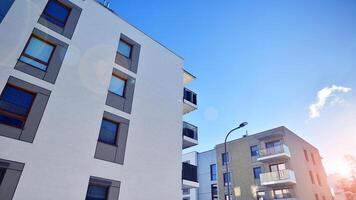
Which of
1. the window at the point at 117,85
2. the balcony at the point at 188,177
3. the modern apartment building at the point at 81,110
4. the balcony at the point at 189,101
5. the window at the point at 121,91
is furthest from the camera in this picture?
the balcony at the point at 189,101

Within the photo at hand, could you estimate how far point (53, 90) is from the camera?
27.7 ft

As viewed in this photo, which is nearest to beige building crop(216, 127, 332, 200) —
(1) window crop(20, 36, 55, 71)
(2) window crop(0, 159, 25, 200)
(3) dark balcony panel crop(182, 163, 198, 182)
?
(3) dark balcony panel crop(182, 163, 198, 182)

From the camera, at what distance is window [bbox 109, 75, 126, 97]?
10758 mm

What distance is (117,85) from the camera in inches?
435

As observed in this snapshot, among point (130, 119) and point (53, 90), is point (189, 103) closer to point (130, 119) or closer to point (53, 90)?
point (130, 119)

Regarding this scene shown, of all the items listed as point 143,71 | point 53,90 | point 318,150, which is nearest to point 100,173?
point 53,90

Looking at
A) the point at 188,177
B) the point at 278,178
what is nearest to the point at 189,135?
the point at 188,177

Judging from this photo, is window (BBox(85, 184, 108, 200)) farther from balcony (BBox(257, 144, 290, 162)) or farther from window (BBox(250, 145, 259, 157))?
window (BBox(250, 145, 259, 157))

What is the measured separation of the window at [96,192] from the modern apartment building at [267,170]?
48.1 ft

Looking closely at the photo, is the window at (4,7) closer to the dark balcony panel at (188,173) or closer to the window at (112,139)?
the window at (112,139)

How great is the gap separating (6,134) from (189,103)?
10061 millimetres

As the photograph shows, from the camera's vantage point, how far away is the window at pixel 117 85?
1076 cm

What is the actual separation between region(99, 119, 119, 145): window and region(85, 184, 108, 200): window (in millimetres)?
1887

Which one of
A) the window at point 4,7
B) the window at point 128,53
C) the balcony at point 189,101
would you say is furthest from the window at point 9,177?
the balcony at point 189,101
